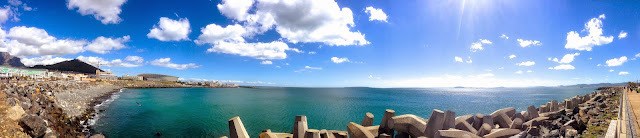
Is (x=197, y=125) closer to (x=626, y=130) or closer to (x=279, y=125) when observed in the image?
(x=279, y=125)

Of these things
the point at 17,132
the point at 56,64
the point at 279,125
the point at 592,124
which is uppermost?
the point at 56,64

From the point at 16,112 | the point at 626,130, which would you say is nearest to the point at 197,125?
the point at 16,112

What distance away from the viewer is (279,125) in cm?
1927

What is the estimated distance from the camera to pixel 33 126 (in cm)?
969

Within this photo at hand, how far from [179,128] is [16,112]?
316 inches

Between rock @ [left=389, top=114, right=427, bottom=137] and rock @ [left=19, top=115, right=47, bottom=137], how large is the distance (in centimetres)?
1375

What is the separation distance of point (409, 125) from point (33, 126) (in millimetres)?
14427

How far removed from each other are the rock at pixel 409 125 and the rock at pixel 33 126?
1375 cm

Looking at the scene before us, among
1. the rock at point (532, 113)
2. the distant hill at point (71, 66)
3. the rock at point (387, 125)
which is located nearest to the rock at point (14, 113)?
the rock at point (387, 125)

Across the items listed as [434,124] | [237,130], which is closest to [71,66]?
[237,130]

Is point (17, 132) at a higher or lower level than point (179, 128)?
higher

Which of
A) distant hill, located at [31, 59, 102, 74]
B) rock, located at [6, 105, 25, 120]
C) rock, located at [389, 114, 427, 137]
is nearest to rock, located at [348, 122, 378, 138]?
rock, located at [389, 114, 427, 137]

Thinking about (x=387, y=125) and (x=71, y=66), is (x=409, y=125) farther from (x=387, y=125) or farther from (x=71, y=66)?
(x=71, y=66)

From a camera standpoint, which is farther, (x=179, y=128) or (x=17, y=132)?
(x=179, y=128)
